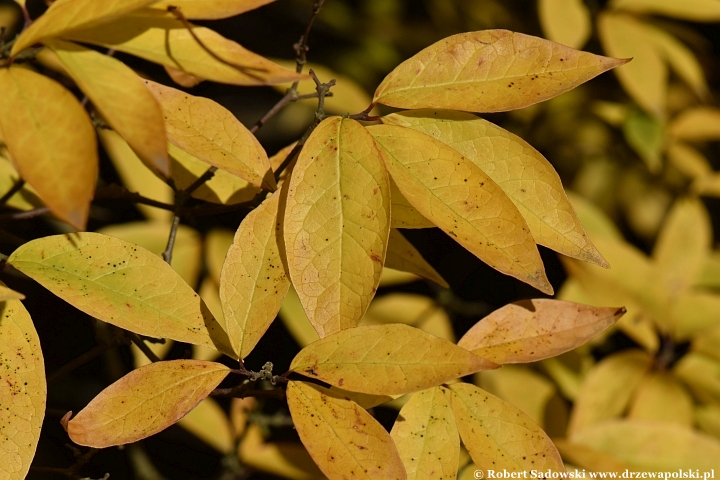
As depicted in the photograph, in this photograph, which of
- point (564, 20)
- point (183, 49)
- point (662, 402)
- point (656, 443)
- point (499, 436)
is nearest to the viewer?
point (183, 49)

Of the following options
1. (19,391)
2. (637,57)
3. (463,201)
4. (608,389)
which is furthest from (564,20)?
(19,391)

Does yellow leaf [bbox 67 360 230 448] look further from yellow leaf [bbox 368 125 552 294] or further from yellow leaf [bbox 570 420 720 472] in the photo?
yellow leaf [bbox 570 420 720 472]

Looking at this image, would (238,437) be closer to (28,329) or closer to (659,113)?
(28,329)

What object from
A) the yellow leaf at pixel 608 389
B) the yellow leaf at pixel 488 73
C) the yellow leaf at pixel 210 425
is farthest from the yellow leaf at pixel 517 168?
the yellow leaf at pixel 210 425

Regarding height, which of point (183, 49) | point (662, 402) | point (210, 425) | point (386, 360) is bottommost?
point (210, 425)

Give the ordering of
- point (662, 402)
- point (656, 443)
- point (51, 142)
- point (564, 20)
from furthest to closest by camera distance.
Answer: point (564, 20) → point (662, 402) → point (656, 443) → point (51, 142)

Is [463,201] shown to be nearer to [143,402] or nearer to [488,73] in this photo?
[488,73]

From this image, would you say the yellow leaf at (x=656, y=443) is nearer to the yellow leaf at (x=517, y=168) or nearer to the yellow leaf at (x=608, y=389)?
the yellow leaf at (x=608, y=389)
